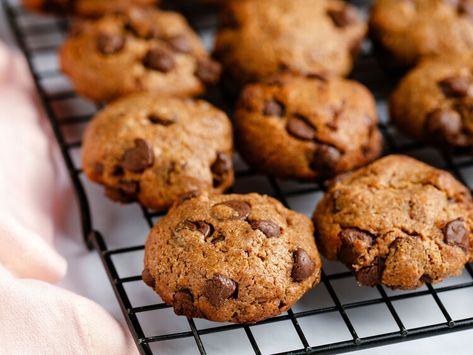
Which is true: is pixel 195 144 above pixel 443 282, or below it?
above

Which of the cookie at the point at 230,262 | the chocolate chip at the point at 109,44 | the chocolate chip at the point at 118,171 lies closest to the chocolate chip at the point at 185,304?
the cookie at the point at 230,262

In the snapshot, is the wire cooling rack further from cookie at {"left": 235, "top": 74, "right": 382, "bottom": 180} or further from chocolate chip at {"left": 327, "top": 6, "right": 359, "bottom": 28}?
chocolate chip at {"left": 327, "top": 6, "right": 359, "bottom": 28}

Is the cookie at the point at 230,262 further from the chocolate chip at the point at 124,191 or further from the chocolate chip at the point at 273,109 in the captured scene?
the chocolate chip at the point at 273,109

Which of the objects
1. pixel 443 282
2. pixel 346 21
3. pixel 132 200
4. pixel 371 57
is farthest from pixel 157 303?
pixel 371 57

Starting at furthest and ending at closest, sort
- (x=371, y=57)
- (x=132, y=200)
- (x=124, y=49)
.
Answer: (x=371, y=57) < (x=124, y=49) < (x=132, y=200)

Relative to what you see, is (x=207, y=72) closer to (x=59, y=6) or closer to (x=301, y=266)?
(x=59, y=6)

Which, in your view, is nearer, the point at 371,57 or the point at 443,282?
the point at 443,282

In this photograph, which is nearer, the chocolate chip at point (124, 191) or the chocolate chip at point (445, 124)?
the chocolate chip at point (124, 191)

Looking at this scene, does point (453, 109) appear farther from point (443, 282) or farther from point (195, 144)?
point (195, 144)
